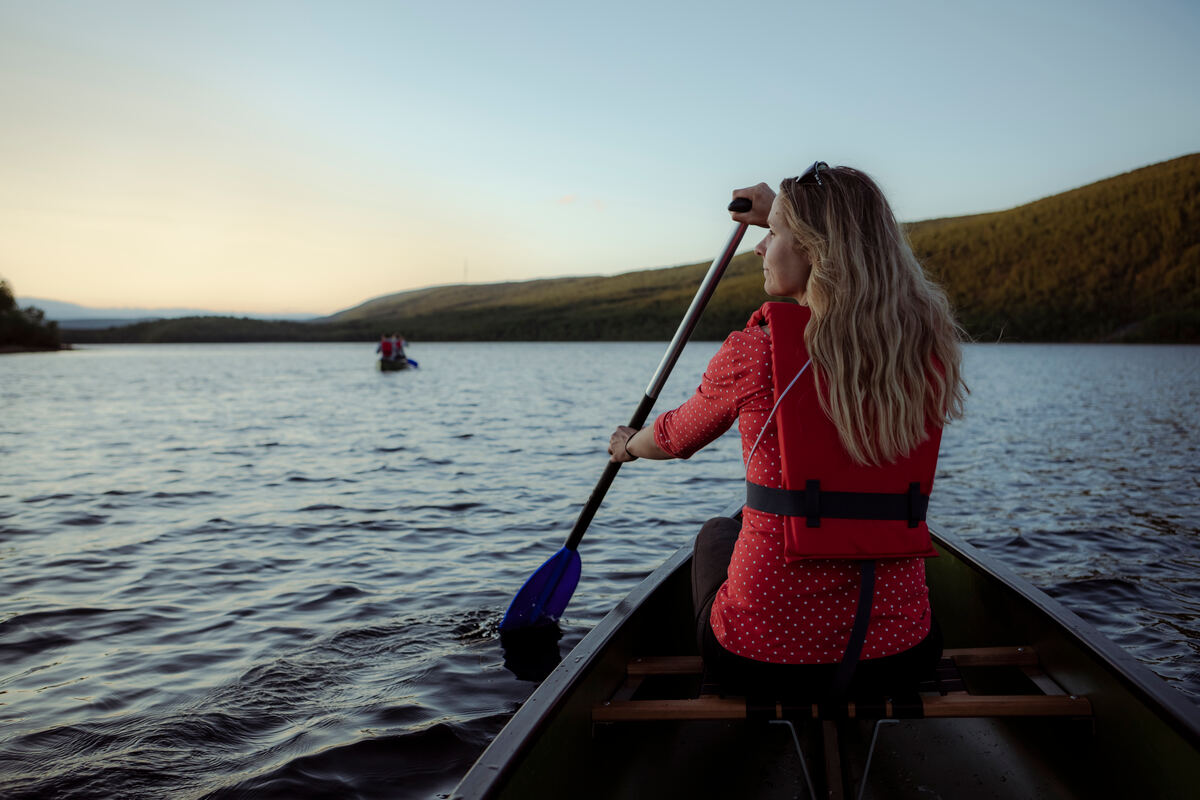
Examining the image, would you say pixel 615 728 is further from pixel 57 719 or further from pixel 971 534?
pixel 971 534

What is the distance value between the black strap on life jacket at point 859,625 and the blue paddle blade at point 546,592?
3.17 meters

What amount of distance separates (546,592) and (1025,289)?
133974mm

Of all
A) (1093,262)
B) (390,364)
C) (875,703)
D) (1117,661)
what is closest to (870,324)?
(875,703)

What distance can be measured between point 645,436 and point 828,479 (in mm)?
724

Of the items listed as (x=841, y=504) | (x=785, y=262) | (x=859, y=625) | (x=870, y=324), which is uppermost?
(x=785, y=262)

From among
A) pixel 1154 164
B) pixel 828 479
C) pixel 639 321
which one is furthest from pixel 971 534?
pixel 1154 164

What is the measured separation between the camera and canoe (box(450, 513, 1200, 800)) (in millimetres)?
2338

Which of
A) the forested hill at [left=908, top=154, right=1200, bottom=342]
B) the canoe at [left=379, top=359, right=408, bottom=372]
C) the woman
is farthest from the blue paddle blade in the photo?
the forested hill at [left=908, top=154, right=1200, bottom=342]

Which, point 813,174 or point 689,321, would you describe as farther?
point 689,321

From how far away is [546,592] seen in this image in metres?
5.55

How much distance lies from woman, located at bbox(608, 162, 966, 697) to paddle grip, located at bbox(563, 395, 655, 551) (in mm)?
1190

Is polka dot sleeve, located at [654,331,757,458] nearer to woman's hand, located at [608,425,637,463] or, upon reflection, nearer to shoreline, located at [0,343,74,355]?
woman's hand, located at [608,425,637,463]

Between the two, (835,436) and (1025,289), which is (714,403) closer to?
(835,436)

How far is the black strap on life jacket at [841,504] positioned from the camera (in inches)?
84.0
